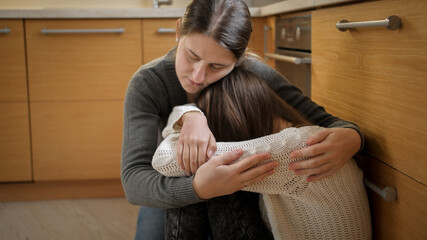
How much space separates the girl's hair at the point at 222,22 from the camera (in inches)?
44.6

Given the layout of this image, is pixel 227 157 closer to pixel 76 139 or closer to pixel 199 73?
pixel 199 73

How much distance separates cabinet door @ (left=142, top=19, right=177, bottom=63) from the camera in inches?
90.7

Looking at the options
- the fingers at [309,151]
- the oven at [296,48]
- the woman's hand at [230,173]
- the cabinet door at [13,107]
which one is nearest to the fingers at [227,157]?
the woman's hand at [230,173]

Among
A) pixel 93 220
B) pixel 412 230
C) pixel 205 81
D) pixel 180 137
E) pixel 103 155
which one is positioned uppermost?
pixel 205 81

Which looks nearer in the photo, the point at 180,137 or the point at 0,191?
the point at 180,137

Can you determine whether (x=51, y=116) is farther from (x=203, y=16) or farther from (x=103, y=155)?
(x=203, y=16)

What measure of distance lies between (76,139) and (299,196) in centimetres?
162

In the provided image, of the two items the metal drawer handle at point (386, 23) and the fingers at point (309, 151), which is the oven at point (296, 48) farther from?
the fingers at point (309, 151)

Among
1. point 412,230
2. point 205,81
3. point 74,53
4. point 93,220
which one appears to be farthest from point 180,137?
point 74,53

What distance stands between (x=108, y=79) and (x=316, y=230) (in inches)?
62.1

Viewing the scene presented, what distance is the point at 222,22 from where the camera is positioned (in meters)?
1.14

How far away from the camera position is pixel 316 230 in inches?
38.8

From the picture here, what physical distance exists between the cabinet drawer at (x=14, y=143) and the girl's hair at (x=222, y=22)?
1.39 meters

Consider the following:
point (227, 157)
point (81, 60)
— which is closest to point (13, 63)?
point (81, 60)
